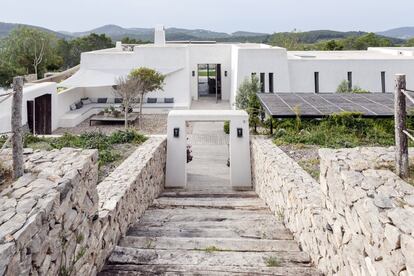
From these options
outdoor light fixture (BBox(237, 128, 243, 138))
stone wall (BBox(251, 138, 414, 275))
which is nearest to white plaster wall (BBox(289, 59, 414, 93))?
outdoor light fixture (BBox(237, 128, 243, 138))

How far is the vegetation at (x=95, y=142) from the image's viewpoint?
1095 centimetres

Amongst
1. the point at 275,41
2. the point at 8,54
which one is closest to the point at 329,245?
the point at 8,54

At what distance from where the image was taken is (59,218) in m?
4.06

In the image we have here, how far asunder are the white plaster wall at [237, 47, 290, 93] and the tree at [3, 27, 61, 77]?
73.2 ft

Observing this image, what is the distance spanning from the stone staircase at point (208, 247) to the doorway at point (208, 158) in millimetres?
4749

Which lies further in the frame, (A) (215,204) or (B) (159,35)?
(B) (159,35)

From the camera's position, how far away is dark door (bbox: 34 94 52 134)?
20438 mm

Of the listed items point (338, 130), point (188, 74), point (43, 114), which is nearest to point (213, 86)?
point (188, 74)

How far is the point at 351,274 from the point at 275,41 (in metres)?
58.5

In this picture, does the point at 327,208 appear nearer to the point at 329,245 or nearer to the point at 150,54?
the point at 329,245

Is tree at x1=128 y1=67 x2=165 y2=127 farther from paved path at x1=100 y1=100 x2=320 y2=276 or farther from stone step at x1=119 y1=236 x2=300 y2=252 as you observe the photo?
stone step at x1=119 y1=236 x2=300 y2=252

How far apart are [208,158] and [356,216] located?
13.3 metres

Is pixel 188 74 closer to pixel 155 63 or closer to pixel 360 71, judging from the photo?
pixel 155 63

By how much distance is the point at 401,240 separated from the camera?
118 inches
